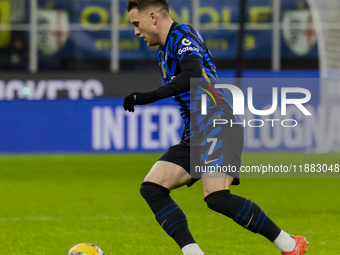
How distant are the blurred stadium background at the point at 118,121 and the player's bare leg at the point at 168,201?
3.92ft

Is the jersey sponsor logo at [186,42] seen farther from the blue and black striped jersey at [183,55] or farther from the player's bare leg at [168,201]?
the player's bare leg at [168,201]

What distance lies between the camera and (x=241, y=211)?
14.3 feet

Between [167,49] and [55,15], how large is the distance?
15.1m

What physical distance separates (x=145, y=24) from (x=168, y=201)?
1069 mm

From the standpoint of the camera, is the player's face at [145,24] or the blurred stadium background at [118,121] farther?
the blurred stadium background at [118,121]

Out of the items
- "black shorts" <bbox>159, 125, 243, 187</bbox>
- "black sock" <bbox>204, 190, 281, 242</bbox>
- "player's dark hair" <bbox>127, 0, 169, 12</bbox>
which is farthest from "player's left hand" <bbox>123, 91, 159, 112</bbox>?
"black sock" <bbox>204, 190, 281, 242</bbox>

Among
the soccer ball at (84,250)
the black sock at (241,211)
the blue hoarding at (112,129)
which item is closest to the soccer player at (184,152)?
the black sock at (241,211)

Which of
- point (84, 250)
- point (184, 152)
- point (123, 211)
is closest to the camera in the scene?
point (184, 152)

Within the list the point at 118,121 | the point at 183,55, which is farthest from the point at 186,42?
the point at 118,121

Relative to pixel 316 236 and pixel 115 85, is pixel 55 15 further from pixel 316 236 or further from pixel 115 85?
pixel 316 236

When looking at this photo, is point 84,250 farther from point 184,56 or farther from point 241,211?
point 184,56

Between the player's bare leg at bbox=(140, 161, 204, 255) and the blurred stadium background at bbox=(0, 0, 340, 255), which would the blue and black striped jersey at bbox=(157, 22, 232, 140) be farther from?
the blurred stadium background at bbox=(0, 0, 340, 255)

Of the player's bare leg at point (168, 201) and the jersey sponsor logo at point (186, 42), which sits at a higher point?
the jersey sponsor logo at point (186, 42)

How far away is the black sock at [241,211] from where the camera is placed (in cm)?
436
